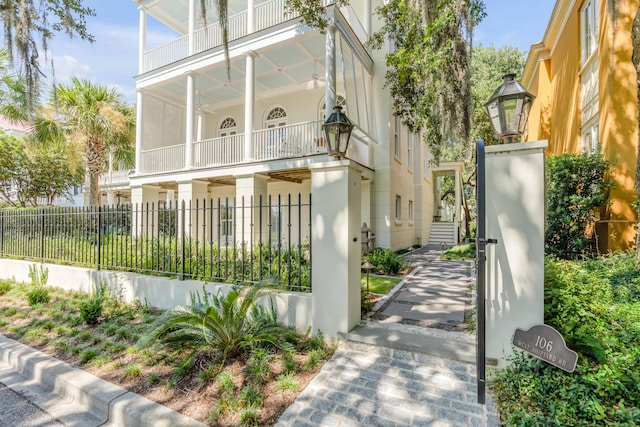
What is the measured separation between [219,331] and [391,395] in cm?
199

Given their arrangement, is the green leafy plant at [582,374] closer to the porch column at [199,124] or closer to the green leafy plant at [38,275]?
the green leafy plant at [38,275]

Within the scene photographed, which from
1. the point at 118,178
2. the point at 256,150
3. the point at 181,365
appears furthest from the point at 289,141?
the point at 118,178

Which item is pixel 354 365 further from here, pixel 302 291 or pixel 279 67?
pixel 279 67

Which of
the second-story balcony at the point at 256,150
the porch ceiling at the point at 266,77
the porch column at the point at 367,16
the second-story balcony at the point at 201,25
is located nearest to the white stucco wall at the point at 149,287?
the second-story balcony at the point at 256,150

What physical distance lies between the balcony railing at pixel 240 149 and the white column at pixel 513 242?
6.50 metres

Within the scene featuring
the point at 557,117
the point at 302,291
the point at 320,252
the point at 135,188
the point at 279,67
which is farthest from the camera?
the point at 135,188

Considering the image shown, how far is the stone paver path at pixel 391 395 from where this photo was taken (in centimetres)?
246

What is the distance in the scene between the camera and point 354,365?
319 cm

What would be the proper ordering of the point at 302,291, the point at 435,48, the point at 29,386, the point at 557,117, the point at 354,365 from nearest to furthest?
1. the point at 354,365
2. the point at 29,386
3. the point at 302,291
4. the point at 435,48
5. the point at 557,117

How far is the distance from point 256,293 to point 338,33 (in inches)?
330

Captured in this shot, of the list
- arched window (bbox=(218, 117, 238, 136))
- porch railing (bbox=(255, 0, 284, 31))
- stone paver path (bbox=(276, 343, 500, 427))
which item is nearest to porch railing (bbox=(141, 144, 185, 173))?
arched window (bbox=(218, 117, 238, 136))

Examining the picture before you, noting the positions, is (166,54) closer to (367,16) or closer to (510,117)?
(367,16)

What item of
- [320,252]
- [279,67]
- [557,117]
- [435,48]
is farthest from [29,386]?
[557,117]

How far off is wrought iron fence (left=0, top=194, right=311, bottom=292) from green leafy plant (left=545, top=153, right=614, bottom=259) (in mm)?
5567
